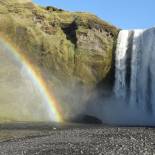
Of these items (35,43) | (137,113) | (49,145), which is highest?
(35,43)

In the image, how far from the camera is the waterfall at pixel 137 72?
8619 centimetres

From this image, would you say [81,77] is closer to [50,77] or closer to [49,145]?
[50,77]

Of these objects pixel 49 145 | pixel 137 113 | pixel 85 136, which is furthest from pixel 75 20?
pixel 49 145

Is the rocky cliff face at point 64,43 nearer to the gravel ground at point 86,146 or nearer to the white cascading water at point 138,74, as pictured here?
the white cascading water at point 138,74

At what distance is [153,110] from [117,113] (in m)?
6.44

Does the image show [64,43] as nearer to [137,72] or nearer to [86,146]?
[137,72]

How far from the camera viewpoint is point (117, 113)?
87750mm

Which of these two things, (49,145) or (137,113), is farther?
(137,113)

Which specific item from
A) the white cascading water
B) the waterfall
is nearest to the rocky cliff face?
the waterfall

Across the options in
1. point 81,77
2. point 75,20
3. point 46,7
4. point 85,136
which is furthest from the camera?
point 46,7

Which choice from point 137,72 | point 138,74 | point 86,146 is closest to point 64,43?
point 137,72

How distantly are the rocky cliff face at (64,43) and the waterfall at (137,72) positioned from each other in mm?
2939

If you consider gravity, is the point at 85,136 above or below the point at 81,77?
below

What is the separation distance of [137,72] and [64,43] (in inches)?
581
